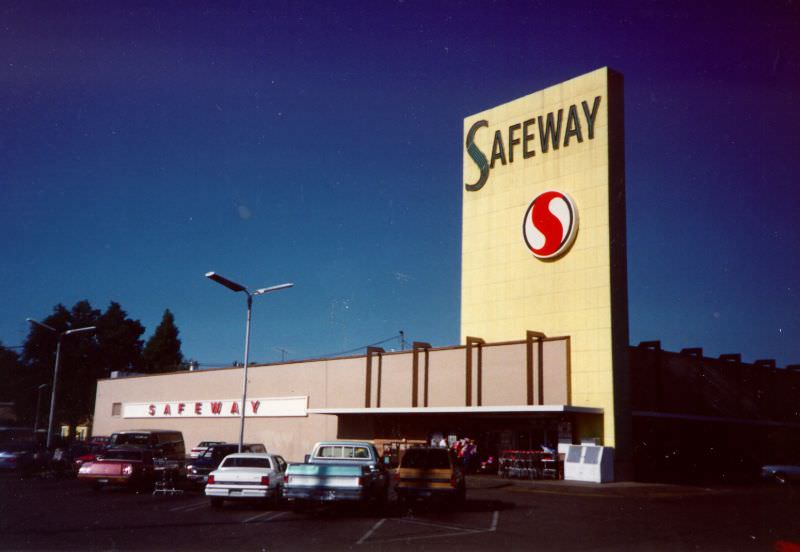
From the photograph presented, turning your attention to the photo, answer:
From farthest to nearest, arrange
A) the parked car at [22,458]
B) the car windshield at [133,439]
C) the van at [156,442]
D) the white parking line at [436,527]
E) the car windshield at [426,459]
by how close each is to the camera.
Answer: the parked car at [22,458] → the car windshield at [133,439] → the van at [156,442] → the car windshield at [426,459] → the white parking line at [436,527]

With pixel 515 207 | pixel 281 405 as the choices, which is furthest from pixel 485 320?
pixel 281 405

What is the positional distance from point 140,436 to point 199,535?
19.2 meters

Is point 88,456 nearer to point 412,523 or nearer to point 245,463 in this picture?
point 245,463

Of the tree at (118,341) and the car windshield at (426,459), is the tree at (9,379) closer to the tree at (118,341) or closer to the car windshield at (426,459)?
the tree at (118,341)

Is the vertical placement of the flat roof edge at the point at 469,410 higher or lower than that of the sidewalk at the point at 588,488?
higher

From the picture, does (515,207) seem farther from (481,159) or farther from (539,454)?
(539,454)

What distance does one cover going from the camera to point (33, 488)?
27547 mm

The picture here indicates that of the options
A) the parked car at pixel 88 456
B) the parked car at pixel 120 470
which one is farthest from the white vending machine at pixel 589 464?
the parked car at pixel 88 456

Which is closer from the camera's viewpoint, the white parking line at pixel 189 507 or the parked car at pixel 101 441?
the white parking line at pixel 189 507

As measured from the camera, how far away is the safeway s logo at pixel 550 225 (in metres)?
35.5

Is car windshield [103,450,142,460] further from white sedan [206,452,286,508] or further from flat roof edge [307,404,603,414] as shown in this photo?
flat roof edge [307,404,603,414]

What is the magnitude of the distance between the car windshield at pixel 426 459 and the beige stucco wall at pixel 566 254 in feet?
46.4

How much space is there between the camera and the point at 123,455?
25.5m

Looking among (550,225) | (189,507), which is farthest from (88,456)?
(550,225)
